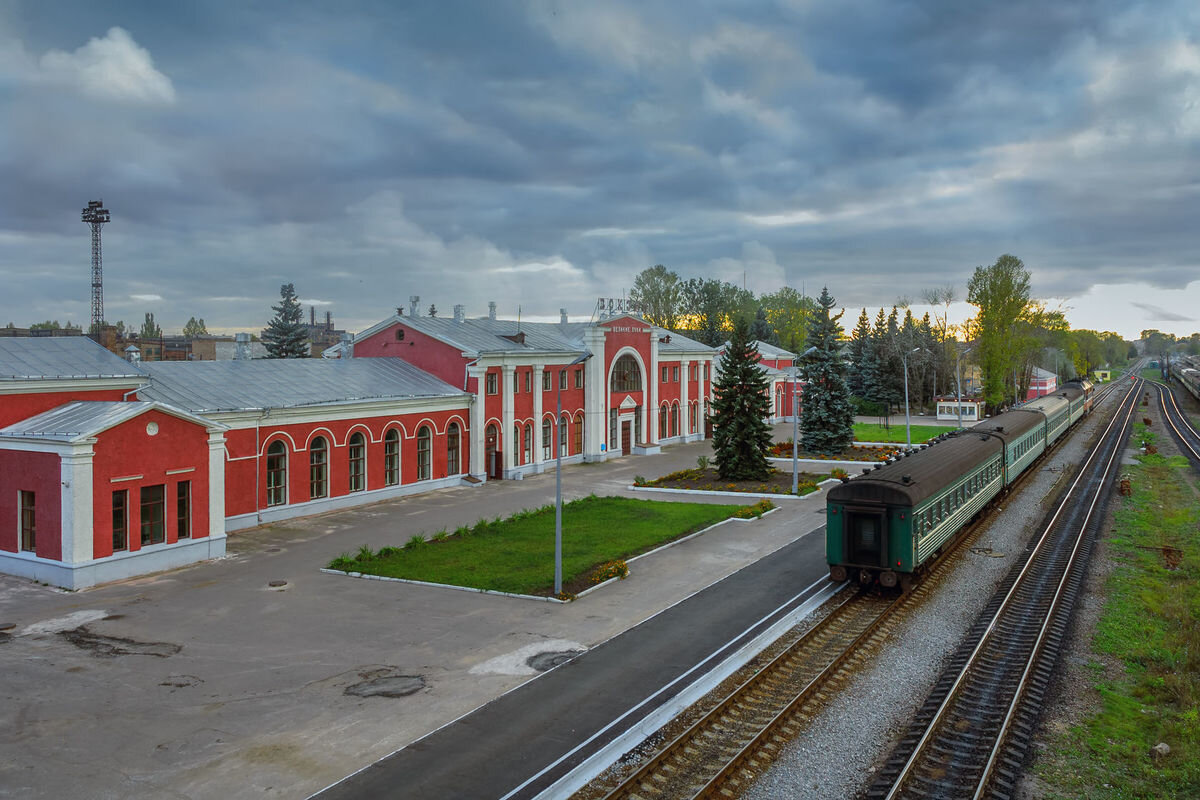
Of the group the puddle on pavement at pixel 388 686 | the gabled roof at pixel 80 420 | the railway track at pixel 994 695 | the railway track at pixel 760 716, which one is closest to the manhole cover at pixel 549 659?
the puddle on pavement at pixel 388 686

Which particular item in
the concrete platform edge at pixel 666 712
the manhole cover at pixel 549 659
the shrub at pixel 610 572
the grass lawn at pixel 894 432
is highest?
the grass lawn at pixel 894 432

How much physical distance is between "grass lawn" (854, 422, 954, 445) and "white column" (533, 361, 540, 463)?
74.7ft

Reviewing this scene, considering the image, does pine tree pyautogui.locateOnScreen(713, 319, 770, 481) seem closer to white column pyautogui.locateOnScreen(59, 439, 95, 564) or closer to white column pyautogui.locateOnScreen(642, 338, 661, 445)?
white column pyautogui.locateOnScreen(642, 338, 661, 445)

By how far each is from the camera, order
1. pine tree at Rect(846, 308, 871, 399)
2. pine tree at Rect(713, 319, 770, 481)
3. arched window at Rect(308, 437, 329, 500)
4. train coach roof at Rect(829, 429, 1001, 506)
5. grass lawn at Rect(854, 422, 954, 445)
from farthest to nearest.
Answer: pine tree at Rect(846, 308, 871, 399) < grass lawn at Rect(854, 422, 954, 445) < pine tree at Rect(713, 319, 770, 481) < arched window at Rect(308, 437, 329, 500) < train coach roof at Rect(829, 429, 1001, 506)

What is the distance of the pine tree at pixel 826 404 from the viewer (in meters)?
45.9

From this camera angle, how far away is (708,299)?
9269cm

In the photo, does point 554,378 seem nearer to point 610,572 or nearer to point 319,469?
point 319,469

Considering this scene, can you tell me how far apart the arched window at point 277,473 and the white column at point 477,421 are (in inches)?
391

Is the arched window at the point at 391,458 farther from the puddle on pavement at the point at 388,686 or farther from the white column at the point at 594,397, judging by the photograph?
the puddle on pavement at the point at 388,686

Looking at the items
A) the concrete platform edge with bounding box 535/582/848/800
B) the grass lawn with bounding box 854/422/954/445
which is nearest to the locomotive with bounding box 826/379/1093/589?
the concrete platform edge with bounding box 535/582/848/800

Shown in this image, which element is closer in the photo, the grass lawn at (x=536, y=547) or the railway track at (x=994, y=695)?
the railway track at (x=994, y=695)

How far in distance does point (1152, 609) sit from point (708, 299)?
77.2m

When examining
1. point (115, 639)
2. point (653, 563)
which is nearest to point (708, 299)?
point (653, 563)

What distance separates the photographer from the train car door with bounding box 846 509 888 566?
1761 centimetres
